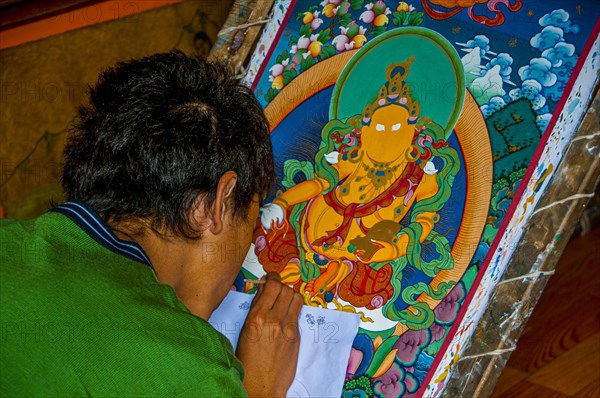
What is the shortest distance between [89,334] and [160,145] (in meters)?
0.38

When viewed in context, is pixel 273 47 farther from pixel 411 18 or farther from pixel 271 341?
pixel 271 341

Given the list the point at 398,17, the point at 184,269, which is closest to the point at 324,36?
the point at 398,17

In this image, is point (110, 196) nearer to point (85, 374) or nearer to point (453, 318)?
point (85, 374)

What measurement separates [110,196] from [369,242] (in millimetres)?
522

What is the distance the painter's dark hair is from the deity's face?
323mm

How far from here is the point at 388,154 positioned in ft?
4.89

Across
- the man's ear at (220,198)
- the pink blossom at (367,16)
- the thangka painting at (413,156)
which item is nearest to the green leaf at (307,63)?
the thangka painting at (413,156)

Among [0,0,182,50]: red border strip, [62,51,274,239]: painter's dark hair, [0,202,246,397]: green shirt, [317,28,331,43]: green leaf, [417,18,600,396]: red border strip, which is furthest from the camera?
[0,0,182,50]: red border strip

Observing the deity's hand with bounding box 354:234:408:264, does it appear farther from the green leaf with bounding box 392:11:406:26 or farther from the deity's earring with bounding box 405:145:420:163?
the green leaf with bounding box 392:11:406:26

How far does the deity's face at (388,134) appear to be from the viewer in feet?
4.86

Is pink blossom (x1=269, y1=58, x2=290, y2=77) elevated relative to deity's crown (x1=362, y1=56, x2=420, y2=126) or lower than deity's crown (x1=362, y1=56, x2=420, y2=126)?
lower

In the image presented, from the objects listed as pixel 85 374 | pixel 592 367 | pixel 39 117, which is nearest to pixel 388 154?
pixel 85 374

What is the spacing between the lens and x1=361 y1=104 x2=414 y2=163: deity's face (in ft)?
4.86

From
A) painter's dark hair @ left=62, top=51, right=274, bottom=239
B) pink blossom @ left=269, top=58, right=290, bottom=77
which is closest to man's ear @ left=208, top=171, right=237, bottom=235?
painter's dark hair @ left=62, top=51, right=274, bottom=239
